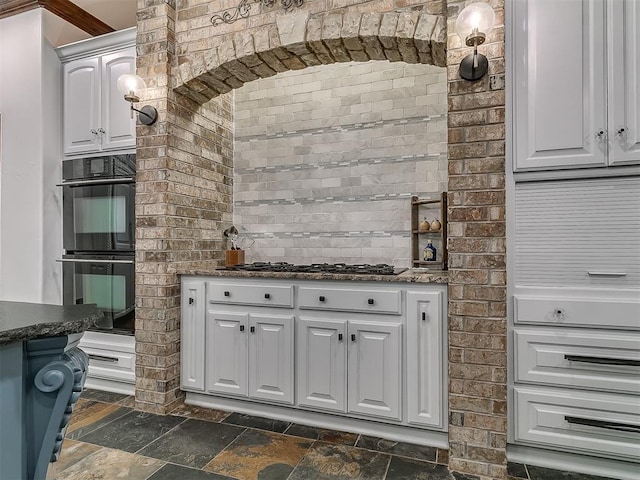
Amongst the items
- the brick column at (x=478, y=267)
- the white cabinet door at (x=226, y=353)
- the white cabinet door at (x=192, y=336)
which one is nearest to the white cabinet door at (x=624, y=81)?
the brick column at (x=478, y=267)

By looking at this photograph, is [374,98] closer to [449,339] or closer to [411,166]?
[411,166]

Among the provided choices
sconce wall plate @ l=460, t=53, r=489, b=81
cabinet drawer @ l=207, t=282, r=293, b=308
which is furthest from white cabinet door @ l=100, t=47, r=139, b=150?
sconce wall plate @ l=460, t=53, r=489, b=81

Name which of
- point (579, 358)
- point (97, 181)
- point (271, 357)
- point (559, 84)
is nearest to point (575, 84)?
point (559, 84)

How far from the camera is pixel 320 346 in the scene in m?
2.18

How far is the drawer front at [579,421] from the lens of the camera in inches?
66.1

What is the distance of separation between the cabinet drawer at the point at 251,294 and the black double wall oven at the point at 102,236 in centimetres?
69

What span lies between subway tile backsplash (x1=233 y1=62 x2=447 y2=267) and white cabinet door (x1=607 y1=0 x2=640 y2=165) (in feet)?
3.37

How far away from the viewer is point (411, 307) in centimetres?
199

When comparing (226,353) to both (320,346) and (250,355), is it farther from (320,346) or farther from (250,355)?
(320,346)

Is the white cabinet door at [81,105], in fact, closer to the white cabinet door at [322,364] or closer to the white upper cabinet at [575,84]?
the white cabinet door at [322,364]

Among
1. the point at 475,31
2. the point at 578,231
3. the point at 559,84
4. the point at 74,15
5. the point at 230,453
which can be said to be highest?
the point at 74,15

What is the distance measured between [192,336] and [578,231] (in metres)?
2.36

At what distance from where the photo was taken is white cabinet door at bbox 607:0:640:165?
5.38 feet

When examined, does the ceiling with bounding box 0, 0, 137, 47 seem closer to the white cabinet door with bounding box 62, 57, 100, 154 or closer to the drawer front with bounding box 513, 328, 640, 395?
the white cabinet door with bounding box 62, 57, 100, 154
